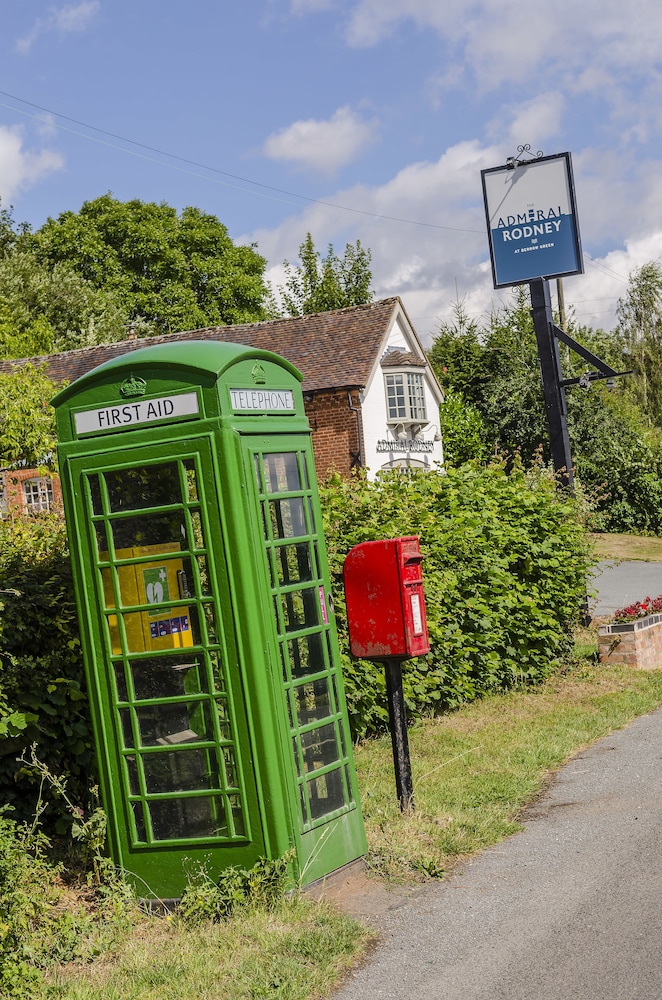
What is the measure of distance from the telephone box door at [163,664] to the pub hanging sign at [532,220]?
1043 cm

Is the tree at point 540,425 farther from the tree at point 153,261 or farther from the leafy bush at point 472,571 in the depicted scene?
the leafy bush at point 472,571

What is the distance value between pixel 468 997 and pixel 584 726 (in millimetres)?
4990

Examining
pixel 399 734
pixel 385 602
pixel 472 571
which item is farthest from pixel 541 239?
pixel 399 734

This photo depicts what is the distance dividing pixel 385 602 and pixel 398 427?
95.4 ft

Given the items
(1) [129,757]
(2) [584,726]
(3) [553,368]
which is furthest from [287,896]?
(3) [553,368]

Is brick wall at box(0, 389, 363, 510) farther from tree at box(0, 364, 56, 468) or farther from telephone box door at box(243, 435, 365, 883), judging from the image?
telephone box door at box(243, 435, 365, 883)

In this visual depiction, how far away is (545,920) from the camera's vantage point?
16.4 ft

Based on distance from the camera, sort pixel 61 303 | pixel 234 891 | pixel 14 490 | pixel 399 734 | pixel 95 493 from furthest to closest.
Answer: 1. pixel 61 303
2. pixel 14 490
3. pixel 399 734
4. pixel 95 493
5. pixel 234 891

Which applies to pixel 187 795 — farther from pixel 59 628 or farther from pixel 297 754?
pixel 59 628

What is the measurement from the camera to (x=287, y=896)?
17.2ft

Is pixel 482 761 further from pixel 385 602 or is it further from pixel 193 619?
pixel 193 619

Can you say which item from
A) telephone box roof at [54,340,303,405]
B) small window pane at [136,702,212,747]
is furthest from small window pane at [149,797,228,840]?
telephone box roof at [54,340,303,405]

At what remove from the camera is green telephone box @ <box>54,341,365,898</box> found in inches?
209

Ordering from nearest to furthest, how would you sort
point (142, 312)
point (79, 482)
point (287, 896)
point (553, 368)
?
point (287, 896), point (79, 482), point (553, 368), point (142, 312)
